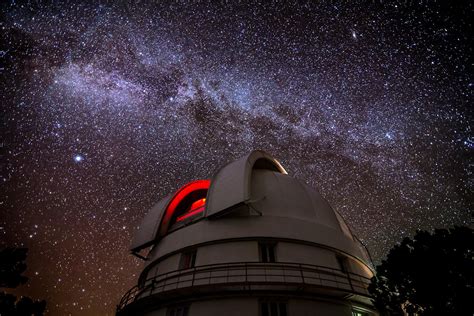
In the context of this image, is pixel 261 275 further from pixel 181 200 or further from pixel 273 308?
pixel 181 200

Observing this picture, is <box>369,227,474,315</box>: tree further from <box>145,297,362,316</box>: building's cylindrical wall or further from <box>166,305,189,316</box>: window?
<box>166,305,189,316</box>: window

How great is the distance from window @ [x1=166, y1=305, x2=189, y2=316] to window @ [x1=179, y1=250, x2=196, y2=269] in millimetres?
1730

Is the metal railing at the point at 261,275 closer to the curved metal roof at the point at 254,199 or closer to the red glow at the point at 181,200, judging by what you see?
the curved metal roof at the point at 254,199

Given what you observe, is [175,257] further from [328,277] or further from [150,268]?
[328,277]

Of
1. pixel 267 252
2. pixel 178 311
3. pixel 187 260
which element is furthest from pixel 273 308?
pixel 187 260

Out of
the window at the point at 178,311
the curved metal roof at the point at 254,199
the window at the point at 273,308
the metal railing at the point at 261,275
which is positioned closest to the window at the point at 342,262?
the metal railing at the point at 261,275

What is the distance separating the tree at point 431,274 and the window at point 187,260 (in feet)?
24.2

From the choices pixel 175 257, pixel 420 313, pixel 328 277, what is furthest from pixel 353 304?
pixel 175 257

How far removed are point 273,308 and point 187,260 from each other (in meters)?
4.58

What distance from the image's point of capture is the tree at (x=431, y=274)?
25.0 feet

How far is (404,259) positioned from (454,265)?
135 centimetres

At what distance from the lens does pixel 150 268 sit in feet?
44.6

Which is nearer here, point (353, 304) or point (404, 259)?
point (404, 259)

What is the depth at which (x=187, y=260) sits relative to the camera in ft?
38.7
